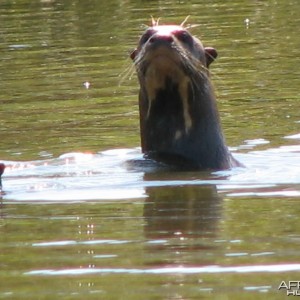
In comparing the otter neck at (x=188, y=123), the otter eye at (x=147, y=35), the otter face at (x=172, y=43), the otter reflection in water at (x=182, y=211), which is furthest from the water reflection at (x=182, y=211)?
the otter eye at (x=147, y=35)

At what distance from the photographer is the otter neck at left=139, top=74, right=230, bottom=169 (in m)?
9.25

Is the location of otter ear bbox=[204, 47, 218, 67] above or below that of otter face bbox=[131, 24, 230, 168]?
above

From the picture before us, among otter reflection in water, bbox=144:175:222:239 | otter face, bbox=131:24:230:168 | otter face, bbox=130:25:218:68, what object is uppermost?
otter face, bbox=130:25:218:68

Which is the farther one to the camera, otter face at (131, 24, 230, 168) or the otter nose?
otter face at (131, 24, 230, 168)

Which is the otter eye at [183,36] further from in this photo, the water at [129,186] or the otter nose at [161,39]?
the water at [129,186]

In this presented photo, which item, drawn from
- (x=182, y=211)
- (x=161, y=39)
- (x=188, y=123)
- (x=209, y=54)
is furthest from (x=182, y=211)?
(x=209, y=54)

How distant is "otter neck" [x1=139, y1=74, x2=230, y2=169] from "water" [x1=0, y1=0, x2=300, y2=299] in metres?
0.22

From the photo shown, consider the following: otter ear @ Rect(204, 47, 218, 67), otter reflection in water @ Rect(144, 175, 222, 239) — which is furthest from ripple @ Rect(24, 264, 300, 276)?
otter ear @ Rect(204, 47, 218, 67)

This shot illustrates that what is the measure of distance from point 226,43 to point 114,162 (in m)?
7.37

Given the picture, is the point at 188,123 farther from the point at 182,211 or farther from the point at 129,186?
the point at 182,211

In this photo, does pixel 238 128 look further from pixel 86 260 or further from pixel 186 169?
pixel 86 260

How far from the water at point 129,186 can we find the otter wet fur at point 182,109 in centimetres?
20

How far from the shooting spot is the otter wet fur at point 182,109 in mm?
9125

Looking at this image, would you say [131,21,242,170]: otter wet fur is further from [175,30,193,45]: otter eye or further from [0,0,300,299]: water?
[0,0,300,299]: water
